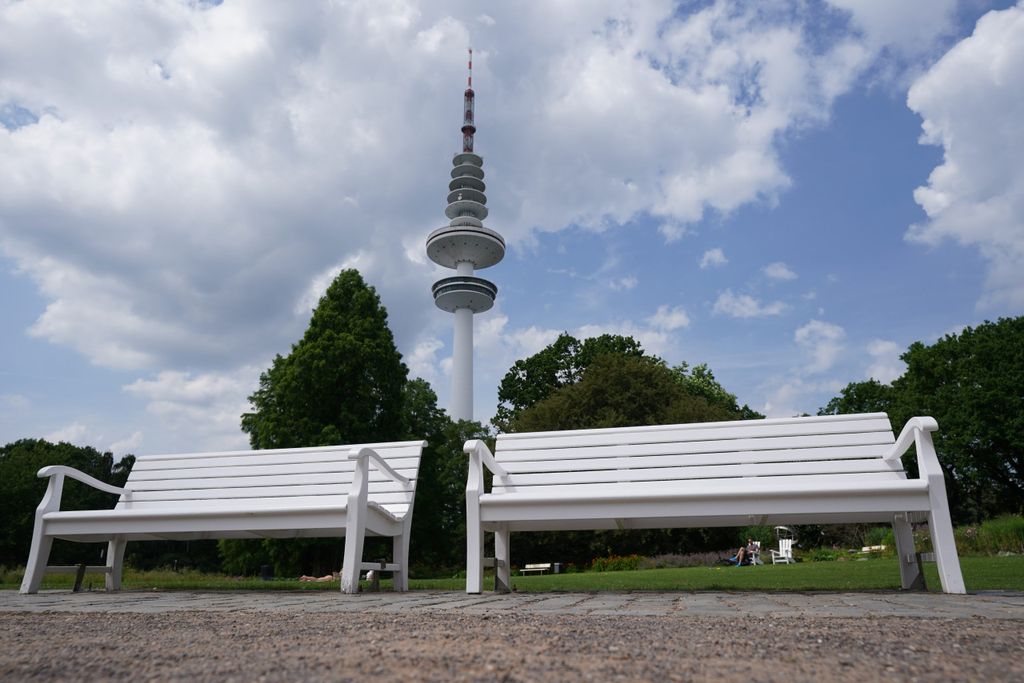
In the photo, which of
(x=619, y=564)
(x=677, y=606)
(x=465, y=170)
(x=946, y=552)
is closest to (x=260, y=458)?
(x=677, y=606)

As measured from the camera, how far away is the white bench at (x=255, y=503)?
180 inches

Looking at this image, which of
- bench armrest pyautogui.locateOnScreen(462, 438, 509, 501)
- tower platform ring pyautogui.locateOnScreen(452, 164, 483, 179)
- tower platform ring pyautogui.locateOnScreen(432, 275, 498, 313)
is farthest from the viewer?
tower platform ring pyautogui.locateOnScreen(452, 164, 483, 179)

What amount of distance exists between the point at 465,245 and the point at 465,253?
0.68 meters

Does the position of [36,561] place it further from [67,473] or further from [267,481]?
[267,481]

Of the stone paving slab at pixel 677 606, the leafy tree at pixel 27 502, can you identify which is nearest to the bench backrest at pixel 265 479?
Answer: the stone paving slab at pixel 677 606

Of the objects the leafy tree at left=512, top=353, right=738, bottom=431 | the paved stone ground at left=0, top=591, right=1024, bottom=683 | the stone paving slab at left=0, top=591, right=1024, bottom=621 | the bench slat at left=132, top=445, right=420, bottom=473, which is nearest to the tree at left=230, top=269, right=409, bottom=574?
the leafy tree at left=512, top=353, right=738, bottom=431

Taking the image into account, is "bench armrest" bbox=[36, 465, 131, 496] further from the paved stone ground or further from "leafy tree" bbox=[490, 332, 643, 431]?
"leafy tree" bbox=[490, 332, 643, 431]

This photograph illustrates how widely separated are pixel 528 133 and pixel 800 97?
8138 mm

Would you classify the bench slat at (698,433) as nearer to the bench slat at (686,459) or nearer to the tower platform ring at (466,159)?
the bench slat at (686,459)

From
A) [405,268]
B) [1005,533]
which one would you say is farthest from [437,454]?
[1005,533]

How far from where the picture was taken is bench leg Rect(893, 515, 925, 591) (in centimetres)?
419

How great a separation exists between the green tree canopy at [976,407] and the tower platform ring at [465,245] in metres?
30.0

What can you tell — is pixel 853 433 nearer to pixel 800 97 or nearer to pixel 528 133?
pixel 800 97

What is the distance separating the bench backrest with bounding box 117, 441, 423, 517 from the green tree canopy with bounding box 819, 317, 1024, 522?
2743 cm
